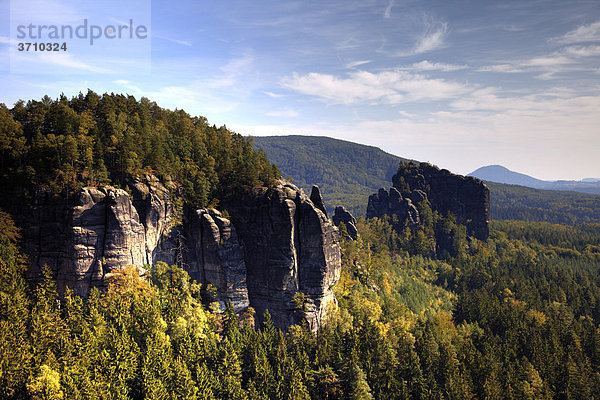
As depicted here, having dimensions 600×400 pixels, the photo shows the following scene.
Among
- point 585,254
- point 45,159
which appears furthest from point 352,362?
point 585,254

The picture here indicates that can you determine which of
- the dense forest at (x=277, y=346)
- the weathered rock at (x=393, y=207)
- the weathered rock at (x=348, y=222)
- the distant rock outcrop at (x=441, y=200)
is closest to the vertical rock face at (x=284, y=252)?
the dense forest at (x=277, y=346)

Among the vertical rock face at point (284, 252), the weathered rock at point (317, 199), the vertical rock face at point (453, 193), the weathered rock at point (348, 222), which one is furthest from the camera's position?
the vertical rock face at point (453, 193)

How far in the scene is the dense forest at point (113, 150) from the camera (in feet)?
179

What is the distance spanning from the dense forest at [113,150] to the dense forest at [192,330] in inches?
9.9

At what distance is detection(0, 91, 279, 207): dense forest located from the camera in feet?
179

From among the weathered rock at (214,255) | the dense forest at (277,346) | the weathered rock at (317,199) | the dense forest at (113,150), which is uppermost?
the dense forest at (113,150)

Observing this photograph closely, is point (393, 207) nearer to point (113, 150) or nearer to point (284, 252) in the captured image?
point (284, 252)

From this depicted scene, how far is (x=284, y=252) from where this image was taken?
230 ft

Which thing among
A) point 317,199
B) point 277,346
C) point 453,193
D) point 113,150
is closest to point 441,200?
point 453,193

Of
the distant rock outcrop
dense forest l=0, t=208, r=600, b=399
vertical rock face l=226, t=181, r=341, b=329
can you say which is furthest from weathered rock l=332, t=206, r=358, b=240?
vertical rock face l=226, t=181, r=341, b=329

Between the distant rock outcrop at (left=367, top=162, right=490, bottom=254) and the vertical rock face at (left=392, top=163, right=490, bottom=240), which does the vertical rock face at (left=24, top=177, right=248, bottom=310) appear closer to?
the distant rock outcrop at (left=367, top=162, right=490, bottom=254)

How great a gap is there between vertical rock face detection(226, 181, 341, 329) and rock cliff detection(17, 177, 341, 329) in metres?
0.21

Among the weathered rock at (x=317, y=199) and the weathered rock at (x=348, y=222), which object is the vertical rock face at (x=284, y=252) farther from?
the weathered rock at (x=348, y=222)

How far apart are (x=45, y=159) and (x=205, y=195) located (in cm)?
2679
